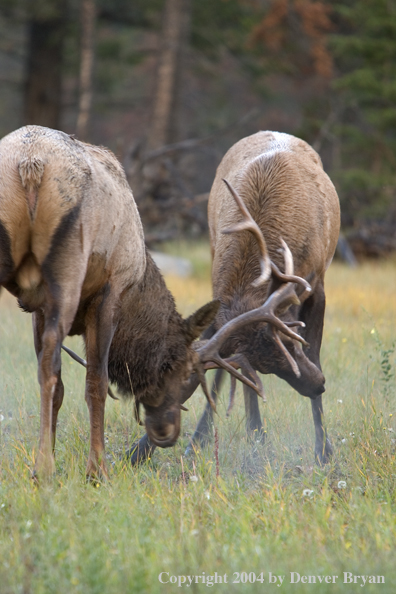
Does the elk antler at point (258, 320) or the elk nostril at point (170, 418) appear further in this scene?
the elk nostril at point (170, 418)

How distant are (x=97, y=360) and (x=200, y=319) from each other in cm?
64

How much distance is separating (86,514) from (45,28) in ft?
44.8

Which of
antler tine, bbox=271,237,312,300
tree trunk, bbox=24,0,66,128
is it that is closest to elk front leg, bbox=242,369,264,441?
antler tine, bbox=271,237,312,300

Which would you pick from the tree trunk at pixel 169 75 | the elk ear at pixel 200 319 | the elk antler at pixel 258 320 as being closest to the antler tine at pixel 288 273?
the elk antler at pixel 258 320

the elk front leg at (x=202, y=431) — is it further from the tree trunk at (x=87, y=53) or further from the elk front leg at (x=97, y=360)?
the tree trunk at (x=87, y=53)

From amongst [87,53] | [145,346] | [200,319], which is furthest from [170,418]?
[87,53]

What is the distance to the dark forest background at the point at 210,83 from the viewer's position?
43.6 ft

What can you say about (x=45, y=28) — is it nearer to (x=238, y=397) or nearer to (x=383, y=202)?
(x=383, y=202)

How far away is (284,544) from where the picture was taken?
9.46ft

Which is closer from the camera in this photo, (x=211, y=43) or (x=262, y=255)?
(x=262, y=255)

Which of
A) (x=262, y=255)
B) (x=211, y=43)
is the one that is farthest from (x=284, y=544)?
(x=211, y=43)

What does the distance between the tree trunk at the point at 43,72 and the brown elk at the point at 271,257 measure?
9.99 metres

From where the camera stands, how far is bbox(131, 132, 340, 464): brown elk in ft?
13.8

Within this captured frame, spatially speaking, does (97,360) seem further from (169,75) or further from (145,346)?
(169,75)
